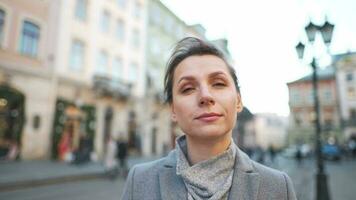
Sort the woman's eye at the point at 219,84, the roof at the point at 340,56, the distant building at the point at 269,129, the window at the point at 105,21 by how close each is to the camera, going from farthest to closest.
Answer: the distant building at the point at 269,129 < the roof at the point at 340,56 < the window at the point at 105,21 < the woman's eye at the point at 219,84

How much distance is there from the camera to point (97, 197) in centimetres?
854

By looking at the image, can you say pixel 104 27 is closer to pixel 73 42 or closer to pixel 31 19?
pixel 73 42

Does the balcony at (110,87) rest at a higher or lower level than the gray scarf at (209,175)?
higher

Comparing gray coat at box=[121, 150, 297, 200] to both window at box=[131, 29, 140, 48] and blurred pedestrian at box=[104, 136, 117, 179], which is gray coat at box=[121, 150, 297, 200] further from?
window at box=[131, 29, 140, 48]

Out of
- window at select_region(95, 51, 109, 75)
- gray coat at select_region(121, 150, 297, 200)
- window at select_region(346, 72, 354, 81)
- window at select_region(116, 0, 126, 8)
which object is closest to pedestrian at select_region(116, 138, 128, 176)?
window at select_region(95, 51, 109, 75)

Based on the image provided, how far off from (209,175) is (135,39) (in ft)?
93.8

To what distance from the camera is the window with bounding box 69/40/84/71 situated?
840 inches

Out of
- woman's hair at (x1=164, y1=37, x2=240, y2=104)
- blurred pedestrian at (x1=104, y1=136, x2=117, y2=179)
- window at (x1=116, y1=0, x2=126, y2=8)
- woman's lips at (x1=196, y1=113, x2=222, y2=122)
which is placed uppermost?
window at (x1=116, y1=0, x2=126, y2=8)

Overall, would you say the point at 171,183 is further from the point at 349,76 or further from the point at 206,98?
the point at 349,76

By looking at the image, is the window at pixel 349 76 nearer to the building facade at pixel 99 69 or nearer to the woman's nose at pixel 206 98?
the building facade at pixel 99 69

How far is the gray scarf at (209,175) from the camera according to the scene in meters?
1.37

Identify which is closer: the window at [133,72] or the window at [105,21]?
the window at [105,21]

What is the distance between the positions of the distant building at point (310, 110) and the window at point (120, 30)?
37.8 metres

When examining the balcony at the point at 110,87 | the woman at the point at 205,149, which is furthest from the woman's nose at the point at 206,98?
the balcony at the point at 110,87
